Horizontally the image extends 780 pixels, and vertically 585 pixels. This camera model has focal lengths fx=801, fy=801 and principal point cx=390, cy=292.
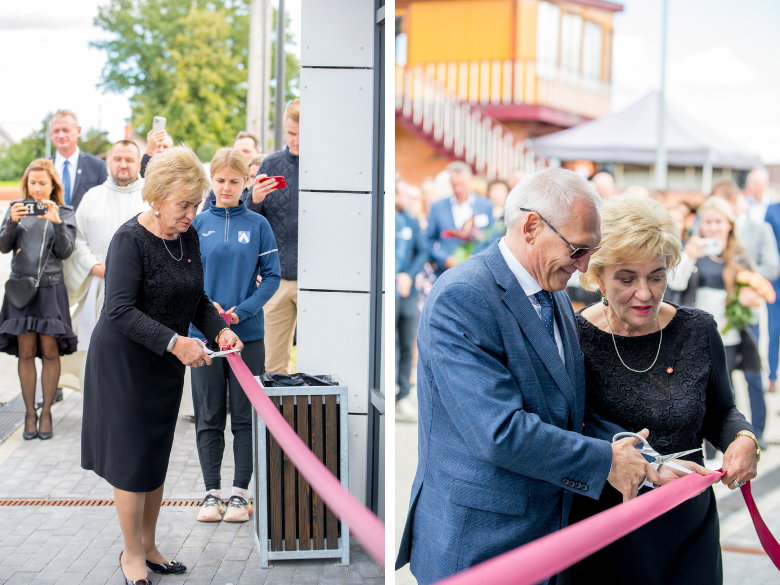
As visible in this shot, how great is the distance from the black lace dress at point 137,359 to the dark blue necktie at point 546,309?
172 cm

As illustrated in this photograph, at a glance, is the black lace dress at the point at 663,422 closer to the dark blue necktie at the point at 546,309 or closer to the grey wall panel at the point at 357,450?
the dark blue necktie at the point at 546,309

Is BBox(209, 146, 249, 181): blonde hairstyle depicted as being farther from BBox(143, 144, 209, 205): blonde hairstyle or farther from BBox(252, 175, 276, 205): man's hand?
BBox(143, 144, 209, 205): blonde hairstyle

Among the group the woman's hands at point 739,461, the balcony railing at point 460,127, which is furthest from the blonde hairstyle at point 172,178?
the balcony railing at point 460,127

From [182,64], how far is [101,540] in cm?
3997

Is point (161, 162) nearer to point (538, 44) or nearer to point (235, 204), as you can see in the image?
point (235, 204)

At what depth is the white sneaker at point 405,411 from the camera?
7.59m

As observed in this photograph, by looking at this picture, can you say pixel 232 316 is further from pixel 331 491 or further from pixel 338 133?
pixel 331 491

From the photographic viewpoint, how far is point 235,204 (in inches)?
164

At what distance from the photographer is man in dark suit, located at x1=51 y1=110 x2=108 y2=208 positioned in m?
6.45

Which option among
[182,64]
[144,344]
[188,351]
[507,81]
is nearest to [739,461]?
[188,351]

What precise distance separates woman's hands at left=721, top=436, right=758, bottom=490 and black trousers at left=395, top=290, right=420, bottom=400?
18.3 ft

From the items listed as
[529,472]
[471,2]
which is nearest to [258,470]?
[529,472]

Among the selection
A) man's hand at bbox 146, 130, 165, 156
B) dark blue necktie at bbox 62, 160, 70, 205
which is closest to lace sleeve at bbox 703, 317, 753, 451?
man's hand at bbox 146, 130, 165, 156

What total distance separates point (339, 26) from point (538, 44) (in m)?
17.1
